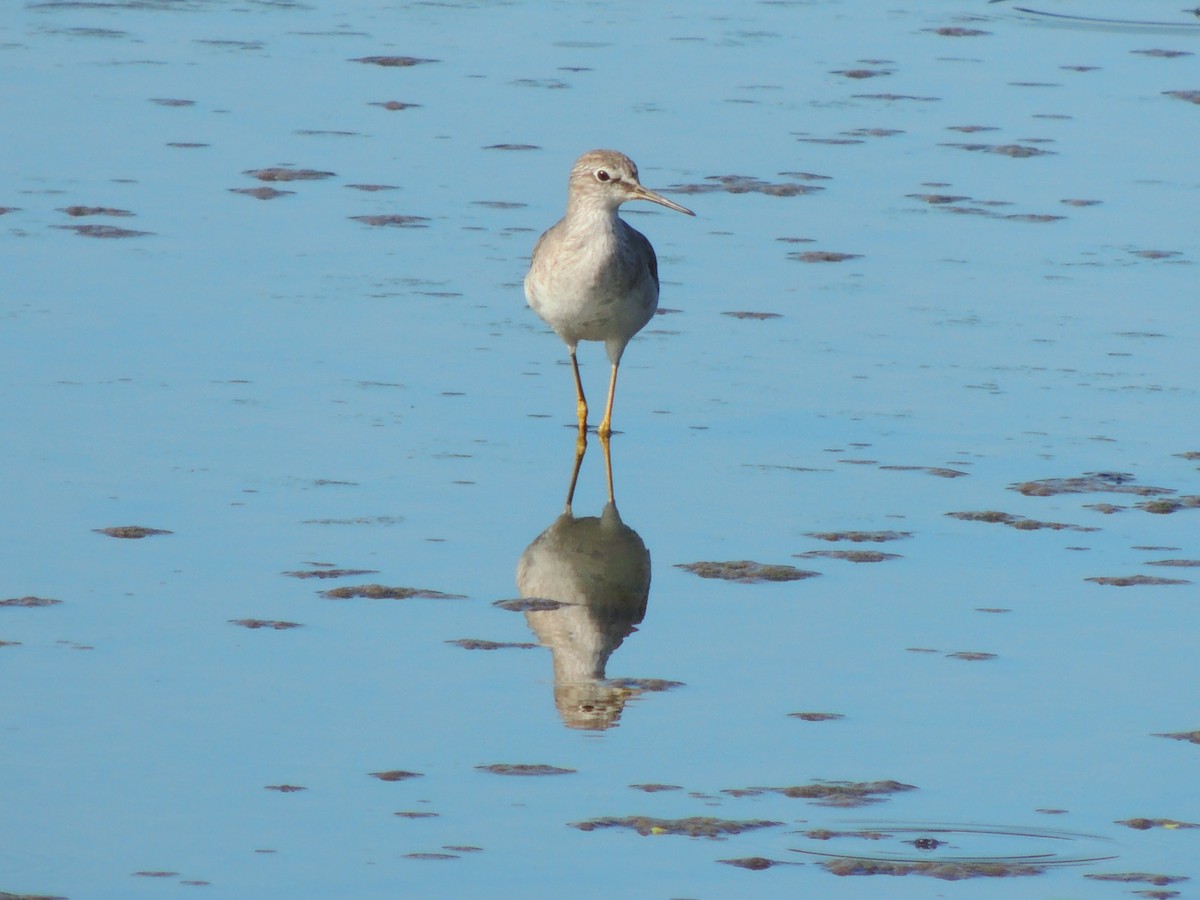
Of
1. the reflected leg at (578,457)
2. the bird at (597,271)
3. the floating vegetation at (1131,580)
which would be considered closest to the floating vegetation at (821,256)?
the bird at (597,271)

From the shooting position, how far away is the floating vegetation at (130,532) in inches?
313

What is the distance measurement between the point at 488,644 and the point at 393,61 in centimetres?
1010

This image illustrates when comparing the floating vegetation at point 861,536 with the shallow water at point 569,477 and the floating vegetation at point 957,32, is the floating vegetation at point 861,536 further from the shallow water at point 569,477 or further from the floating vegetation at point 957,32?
the floating vegetation at point 957,32

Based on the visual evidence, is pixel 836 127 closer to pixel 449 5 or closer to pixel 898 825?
pixel 449 5

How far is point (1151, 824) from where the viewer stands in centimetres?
602

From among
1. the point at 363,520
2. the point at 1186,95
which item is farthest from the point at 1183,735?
→ the point at 1186,95

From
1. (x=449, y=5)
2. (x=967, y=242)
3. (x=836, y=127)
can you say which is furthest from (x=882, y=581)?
(x=449, y=5)

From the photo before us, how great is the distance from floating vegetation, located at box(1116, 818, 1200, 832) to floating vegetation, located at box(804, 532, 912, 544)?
245cm

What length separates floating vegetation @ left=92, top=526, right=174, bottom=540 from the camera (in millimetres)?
7938

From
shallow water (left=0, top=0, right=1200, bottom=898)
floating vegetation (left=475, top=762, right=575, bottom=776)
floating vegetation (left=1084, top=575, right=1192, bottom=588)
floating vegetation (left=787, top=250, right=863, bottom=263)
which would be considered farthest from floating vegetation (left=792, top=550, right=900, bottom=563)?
floating vegetation (left=787, top=250, right=863, bottom=263)

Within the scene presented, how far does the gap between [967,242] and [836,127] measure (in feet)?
9.35

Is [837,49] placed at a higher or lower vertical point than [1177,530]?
higher

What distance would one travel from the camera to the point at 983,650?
7.33 metres

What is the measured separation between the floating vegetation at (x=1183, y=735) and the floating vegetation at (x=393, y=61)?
35.6ft
